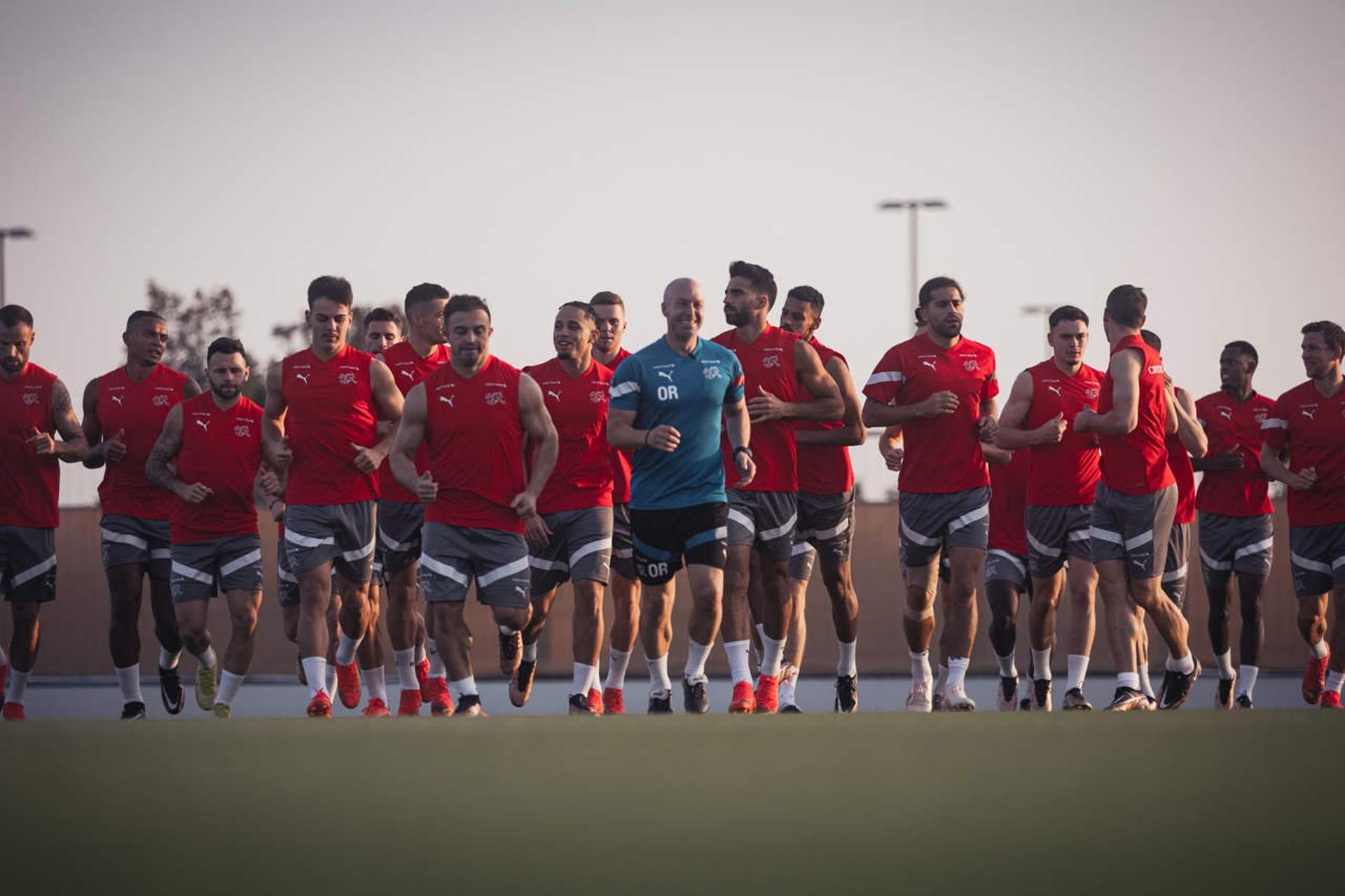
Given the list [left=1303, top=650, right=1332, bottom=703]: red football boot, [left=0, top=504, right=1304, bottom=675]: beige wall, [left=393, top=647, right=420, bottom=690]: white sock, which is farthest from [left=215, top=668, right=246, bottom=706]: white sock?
[left=0, top=504, right=1304, bottom=675]: beige wall

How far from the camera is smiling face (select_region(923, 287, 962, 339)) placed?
10.9m

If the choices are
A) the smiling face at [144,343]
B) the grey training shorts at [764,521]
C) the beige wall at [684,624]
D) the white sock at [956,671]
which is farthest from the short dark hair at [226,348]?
the beige wall at [684,624]

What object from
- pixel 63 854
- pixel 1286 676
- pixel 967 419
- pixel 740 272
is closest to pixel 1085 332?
pixel 967 419

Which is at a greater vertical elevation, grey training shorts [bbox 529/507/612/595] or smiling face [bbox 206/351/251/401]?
smiling face [bbox 206/351/251/401]

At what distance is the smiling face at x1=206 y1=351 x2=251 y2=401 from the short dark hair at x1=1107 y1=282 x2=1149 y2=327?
217 inches

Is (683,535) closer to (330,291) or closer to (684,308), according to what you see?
(684,308)

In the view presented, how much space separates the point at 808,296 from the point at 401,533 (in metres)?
3.25

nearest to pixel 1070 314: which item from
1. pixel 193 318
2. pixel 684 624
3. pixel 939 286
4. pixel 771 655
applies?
pixel 939 286

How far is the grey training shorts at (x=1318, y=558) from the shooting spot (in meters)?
12.2

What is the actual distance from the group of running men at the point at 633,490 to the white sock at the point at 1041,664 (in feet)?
0.14

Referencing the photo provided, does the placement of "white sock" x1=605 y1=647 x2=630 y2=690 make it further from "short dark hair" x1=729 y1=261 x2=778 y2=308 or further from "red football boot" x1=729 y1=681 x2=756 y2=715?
"short dark hair" x1=729 y1=261 x2=778 y2=308

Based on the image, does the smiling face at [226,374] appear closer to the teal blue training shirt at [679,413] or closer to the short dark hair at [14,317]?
the short dark hair at [14,317]

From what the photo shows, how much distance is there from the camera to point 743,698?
31.9 ft

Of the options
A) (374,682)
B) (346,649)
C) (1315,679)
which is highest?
(346,649)
